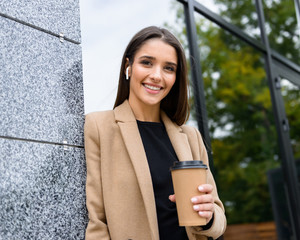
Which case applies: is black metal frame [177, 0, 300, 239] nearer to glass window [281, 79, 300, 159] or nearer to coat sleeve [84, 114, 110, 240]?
coat sleeve [84, 114, 110, 240]

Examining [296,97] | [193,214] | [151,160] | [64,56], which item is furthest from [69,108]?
[296,97]

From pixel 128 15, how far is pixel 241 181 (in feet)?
24.3

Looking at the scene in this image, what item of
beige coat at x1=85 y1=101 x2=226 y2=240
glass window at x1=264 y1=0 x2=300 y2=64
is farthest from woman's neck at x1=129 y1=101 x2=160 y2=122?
glass window at x1=264 y1=0 x2=300 y2=64

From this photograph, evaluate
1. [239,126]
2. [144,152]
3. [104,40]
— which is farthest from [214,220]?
[239,126]

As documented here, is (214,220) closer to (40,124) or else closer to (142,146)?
(142,146)

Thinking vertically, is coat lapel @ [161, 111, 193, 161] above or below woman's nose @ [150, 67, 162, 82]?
Result: below

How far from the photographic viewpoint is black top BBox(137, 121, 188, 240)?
1.94 metres

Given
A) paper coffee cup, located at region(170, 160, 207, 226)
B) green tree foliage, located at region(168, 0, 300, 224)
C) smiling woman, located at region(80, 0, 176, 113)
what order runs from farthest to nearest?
green tree foliage, located at region(168, 0, 300, 224)
smiling woman, located at region(80, 0, 176, 113)
paper coffee cup, located at region(170, 160, 207, 226)

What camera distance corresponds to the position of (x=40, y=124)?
1799mm

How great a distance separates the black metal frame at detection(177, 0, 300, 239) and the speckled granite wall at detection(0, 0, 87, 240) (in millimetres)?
1524

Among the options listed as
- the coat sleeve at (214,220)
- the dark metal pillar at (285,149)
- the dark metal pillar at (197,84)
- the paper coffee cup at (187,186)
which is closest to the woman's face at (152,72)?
the coat sleeve at (214,220)

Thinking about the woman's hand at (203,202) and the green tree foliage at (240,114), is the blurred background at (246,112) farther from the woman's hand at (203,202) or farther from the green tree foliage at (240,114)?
the woman's hand at (203,202)

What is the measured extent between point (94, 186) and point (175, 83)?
79cm

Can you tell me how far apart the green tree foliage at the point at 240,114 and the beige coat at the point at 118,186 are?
7835mm
